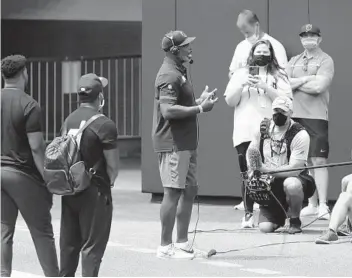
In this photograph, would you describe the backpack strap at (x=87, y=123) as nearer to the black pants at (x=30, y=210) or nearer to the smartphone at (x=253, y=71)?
the black pants at (x=30, y=210)

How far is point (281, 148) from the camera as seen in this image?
10.5 metres

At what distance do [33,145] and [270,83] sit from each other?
435 cm

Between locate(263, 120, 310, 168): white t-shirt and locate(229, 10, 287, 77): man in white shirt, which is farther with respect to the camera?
locate(229, 10, 287, 77): man in white shirt

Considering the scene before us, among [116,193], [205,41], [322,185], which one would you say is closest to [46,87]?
[116,193]

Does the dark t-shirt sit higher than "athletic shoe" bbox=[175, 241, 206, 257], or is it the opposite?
the dark t-shirt

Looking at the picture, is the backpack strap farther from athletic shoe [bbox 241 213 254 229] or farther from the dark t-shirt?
athletic shoe [bbox 241 213 254 229]

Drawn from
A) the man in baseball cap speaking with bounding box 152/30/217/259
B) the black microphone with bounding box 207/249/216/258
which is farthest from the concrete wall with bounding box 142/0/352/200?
the man in baseball cap speaking with bounding box 152/30/217/259

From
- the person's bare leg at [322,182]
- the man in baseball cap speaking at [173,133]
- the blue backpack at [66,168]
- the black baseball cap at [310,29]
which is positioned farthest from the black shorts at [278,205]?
the blue backpack at [66,168]

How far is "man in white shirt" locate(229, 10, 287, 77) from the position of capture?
456 inches

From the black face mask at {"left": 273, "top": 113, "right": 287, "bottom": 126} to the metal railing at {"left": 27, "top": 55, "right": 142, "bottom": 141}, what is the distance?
933cm

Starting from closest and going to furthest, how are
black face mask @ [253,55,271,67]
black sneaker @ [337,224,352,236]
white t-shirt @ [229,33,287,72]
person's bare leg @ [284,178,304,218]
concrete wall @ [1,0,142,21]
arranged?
1. black sneaker @ [337,224,352,236]
2. person's bare leg @ [284,178,304,218]
3. black face mask @ [253,55,271,67]
4. white t-shirt @ [229,33,287,72]
5. concrete wall @ [1,0,142,21]

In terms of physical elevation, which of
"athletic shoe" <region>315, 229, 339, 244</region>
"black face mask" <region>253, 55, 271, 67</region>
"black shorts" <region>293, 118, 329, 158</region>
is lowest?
"athletic shoe" <region>315, 229, 339, 244</region>

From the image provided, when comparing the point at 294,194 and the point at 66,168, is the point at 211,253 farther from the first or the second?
the point at 66,168

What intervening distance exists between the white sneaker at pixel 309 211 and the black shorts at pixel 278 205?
123 cm
